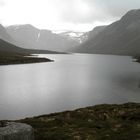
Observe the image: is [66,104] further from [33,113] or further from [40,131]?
[40,131]

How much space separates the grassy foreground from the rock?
4235mm

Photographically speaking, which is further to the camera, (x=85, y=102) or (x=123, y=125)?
(x=85, y=102)

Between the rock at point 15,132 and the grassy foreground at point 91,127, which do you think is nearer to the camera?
the rock at point 15,132

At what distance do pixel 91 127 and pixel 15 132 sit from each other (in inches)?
477

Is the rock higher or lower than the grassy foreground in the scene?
higher

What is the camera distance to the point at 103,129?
97.2 ft

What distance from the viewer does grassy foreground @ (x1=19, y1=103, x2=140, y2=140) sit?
26531 mm

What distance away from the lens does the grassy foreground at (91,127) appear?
87.0 feet

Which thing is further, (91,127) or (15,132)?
(91,127)

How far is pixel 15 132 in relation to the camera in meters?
21.1

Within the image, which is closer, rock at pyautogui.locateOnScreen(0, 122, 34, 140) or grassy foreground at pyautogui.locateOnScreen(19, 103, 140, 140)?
rock at pyautogui.locateOnScreen(0, 122, 34, 140)

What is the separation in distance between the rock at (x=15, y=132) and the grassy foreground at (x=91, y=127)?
4235mm

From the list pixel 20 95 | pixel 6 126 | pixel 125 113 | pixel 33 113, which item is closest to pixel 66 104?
pixel 33 113

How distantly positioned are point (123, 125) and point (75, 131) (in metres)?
6.37
